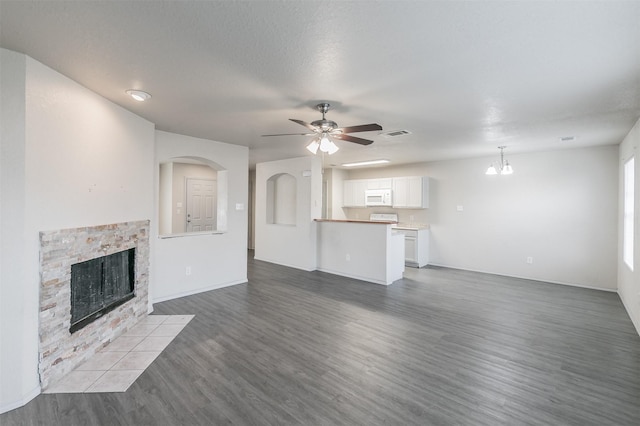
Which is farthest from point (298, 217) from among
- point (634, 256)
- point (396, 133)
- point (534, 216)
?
point (634, 256)

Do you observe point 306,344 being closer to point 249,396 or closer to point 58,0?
point 249,396

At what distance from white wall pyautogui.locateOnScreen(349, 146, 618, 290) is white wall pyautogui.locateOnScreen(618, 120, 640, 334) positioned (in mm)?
358

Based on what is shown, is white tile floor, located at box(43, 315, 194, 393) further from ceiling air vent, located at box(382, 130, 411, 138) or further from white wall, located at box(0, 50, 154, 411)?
ceiling air vent, located at box(382, 130, 411, 138)

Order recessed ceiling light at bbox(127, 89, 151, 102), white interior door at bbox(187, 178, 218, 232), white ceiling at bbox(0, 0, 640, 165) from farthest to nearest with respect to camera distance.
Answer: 1. white interior door at bbox(187, 178, 218, 232)
2. recessed ceiling light at bbox(127, 89, 151, 102)
3. white ceiling at bbox(0, 0, 640, 165)

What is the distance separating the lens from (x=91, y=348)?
272 cm

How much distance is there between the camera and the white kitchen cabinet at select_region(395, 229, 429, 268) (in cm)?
658

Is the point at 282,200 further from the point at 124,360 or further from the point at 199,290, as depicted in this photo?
the point at 124,360

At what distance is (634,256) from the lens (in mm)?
3545

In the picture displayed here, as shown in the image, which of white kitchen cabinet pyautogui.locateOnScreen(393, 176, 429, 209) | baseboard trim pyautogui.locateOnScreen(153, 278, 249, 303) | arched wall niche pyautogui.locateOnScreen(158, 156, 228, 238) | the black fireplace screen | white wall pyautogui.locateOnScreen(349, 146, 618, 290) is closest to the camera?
the black fireplace screen

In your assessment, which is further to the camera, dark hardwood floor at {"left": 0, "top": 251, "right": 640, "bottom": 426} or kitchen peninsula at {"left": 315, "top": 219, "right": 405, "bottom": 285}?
kitchen peninsula at {"left": 315, "top": 219, "right": 405, "bottom": 285}

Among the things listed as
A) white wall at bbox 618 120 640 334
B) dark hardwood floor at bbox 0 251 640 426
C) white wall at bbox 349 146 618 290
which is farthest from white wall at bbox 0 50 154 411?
white wall at bbox 349 146 618 290

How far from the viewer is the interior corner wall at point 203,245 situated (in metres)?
4.19

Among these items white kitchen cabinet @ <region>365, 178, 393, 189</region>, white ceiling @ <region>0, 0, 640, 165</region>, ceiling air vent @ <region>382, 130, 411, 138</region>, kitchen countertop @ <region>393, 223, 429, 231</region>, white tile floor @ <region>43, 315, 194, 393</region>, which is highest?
ceiling air vent @ <region>382, 130, 411, 138</region>

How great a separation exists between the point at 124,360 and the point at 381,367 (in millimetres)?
2371
